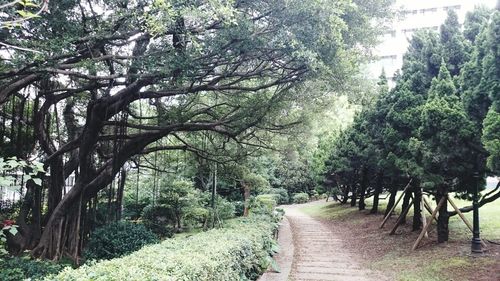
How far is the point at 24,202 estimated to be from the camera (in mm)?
10039

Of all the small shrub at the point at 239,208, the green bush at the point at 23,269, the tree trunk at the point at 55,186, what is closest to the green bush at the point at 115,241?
the green bush at the point at 23,269

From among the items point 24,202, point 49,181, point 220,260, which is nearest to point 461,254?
point 220,260

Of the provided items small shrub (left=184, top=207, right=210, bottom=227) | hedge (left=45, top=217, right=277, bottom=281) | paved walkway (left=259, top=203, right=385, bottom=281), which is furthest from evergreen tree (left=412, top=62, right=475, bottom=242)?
small shrub (left=184, top=207, right=210, bottom=227)

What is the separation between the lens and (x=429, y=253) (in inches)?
326

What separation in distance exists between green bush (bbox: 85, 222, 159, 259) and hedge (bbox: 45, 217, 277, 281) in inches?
129

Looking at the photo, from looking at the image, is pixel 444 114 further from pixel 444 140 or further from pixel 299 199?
pixel 299 199

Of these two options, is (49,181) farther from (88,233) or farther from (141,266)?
(141,266)

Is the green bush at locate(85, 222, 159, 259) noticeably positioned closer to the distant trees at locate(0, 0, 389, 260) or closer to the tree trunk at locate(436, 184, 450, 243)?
the distant trees at locate(0, 0, 389, 260)

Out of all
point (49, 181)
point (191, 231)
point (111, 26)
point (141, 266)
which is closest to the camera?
point (141, 266)

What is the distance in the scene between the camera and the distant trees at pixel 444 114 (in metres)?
6.37

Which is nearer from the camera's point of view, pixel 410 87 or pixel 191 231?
pixel 410 87

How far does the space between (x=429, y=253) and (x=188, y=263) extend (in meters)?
6.30

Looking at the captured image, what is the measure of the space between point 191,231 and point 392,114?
7503 mm

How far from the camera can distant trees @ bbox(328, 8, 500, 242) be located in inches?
251
